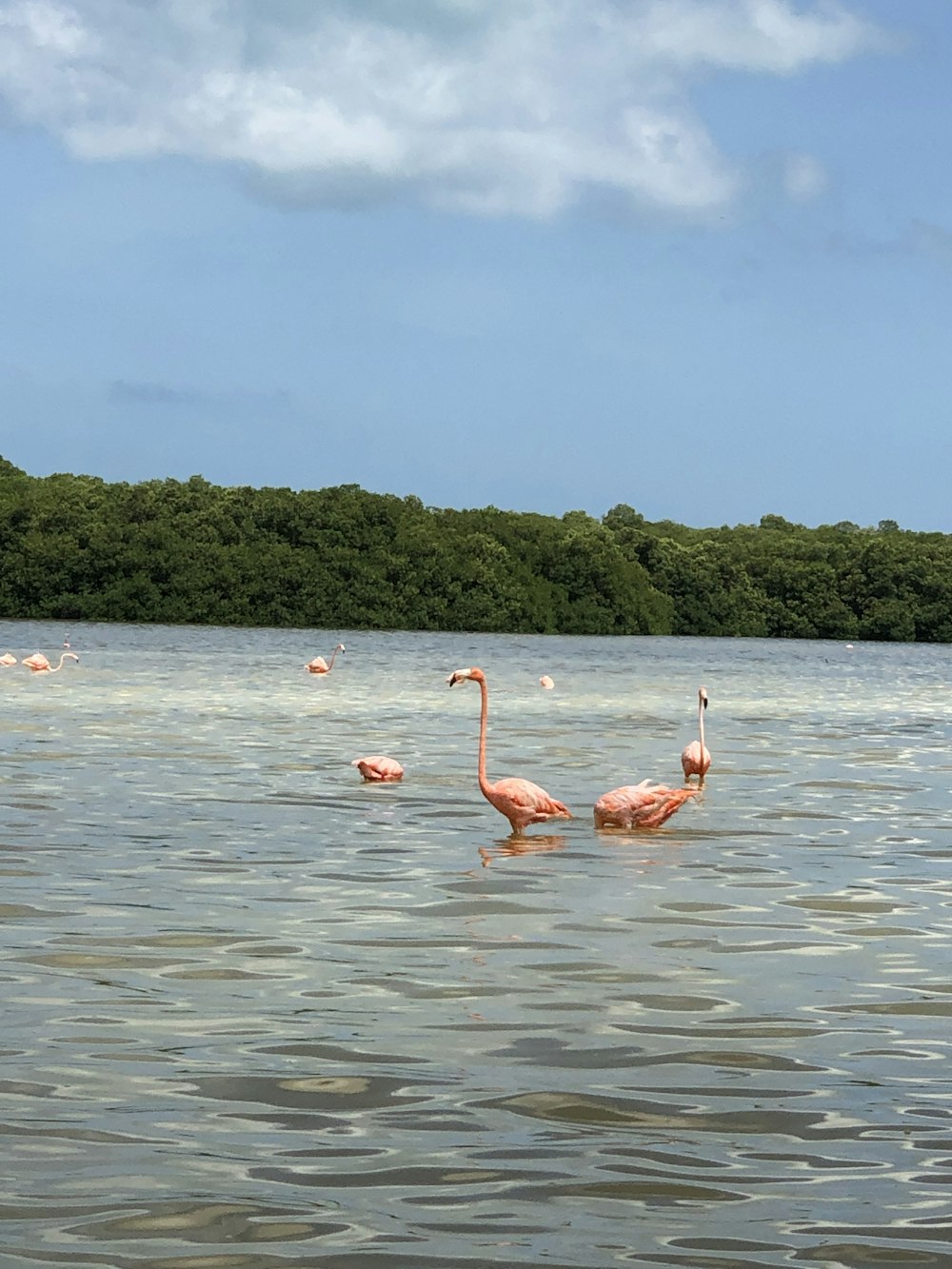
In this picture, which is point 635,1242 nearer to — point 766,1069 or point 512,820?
point 766,1069

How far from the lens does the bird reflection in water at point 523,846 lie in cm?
1434

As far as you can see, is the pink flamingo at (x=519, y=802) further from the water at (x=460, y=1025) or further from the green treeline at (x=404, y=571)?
the green treeline at (x=404, y=571)

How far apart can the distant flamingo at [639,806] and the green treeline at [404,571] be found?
8802 centimetres

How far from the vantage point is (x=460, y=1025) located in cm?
845

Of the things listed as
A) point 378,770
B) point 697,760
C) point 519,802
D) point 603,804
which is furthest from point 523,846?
point 697,760

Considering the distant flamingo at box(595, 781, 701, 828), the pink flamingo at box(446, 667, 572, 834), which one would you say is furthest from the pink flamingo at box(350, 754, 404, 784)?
the distant flamingo at box(595, 781, 701, 828)

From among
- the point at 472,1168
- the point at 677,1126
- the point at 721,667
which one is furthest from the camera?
the point at 721,667

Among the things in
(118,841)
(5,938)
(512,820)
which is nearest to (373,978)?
(5,938)

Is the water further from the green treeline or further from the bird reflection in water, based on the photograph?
the green treeline

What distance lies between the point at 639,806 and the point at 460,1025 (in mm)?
7483

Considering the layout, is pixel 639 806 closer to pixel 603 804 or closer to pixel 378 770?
pixel 603 804

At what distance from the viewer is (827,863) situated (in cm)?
1413

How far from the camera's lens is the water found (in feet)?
19.3

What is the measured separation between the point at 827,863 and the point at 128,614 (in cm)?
9103
